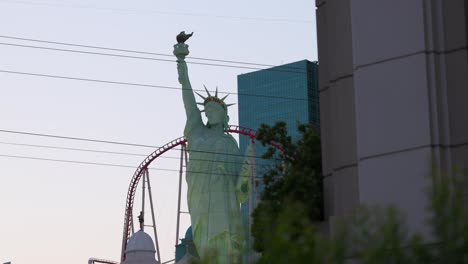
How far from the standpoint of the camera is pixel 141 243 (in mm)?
45219

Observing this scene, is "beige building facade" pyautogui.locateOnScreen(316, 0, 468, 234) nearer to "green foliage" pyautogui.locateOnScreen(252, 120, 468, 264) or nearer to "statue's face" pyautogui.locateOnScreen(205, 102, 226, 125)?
"green foliage" pyautogui.locateOnScreen(252, 120, 468, 264)

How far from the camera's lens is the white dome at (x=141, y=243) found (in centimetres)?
4505

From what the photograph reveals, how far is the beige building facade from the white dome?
104ft

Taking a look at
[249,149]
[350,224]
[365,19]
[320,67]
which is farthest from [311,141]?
[249,149]

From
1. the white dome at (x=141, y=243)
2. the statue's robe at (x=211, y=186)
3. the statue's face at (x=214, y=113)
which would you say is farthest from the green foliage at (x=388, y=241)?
the statue's face at (x=214, y=113)

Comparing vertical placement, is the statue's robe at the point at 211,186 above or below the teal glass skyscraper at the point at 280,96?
below

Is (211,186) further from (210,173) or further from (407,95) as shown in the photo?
(407,95)

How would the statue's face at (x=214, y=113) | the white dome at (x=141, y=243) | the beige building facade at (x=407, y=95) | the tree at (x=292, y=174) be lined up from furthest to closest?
the statue's face at (x=214, y=113), the white dome at (x=141, y=243), the tree at (x=292, y=174), the beige building facade at (x=407, y=95)

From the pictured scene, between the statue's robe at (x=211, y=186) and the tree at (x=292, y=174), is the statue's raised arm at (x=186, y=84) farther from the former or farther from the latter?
the tree at (x=292, y=174)

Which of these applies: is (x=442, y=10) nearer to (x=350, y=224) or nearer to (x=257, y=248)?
(x=350, y=224)

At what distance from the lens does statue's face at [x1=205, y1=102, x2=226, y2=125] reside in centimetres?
4803

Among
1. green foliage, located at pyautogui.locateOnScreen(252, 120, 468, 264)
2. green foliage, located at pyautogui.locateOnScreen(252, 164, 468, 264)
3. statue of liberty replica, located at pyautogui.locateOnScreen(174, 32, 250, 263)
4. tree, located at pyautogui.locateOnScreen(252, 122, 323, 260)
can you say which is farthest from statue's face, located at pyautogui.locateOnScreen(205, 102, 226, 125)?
green foliage, located at pyautogui.locateOnScreen(252, 164, 468, 264)

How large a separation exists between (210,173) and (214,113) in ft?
8.89

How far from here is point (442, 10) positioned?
13.4 meters
